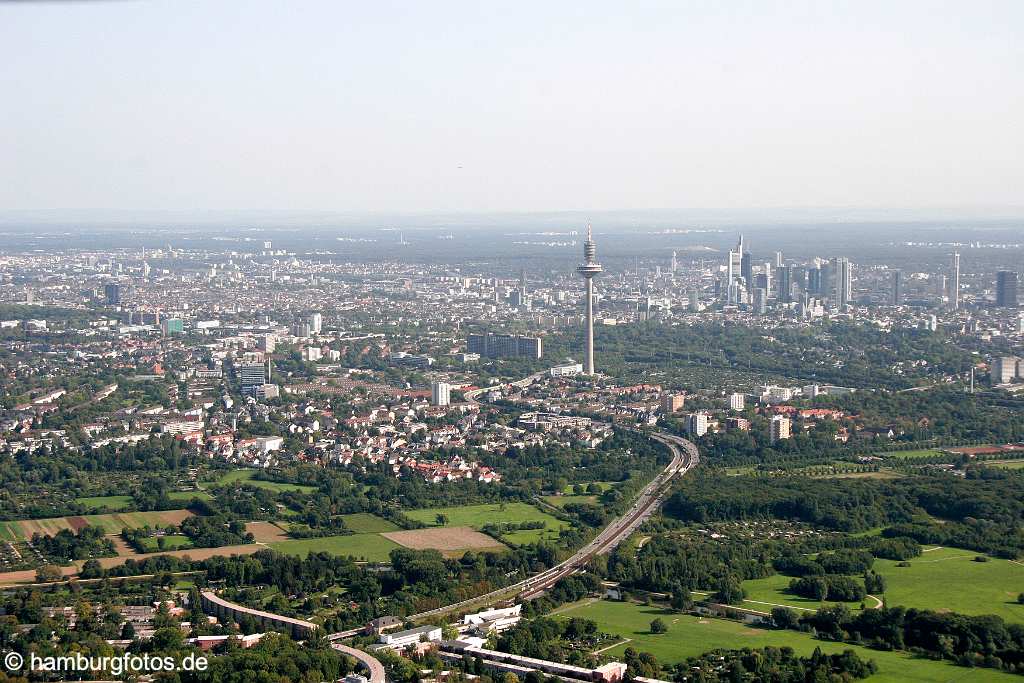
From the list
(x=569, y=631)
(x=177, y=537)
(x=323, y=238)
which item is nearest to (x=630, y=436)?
(x=177, y=537)

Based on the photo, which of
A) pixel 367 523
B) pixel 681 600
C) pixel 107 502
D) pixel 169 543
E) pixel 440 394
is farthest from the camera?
pixel 440 394

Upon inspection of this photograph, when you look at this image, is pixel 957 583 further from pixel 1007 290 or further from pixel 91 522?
pixel 1007 290

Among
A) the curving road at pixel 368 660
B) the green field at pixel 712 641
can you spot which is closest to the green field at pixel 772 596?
the green field at pixel 712 641

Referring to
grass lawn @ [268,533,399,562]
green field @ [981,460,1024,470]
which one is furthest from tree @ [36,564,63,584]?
green field @ [981,460,1024,470]

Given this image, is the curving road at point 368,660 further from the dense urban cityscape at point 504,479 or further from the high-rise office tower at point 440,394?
the high-rise office tower at point 440,394

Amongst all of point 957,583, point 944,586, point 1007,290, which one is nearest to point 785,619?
point 944,586

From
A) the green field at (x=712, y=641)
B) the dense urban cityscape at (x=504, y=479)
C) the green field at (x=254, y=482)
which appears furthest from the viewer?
the green field at (x=254, y=482)

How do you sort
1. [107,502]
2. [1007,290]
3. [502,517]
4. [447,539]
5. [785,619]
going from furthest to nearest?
[1007,290]
[107,502]
[502,517]
[447,539]
[785,619]
